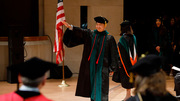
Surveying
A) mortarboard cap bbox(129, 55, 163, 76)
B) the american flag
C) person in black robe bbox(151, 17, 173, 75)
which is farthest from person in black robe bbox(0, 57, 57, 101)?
person in black robe bbox(151, 17, 173, 75)

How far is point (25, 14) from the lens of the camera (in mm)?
8312

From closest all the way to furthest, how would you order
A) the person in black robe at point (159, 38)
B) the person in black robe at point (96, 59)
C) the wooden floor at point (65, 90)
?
the person in black robe at point (96, 59), the wooden floor at point (65, 90), the person in black robe at point (159, 38)

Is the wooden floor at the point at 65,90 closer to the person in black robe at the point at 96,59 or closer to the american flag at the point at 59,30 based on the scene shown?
the american flag at the point at 59,30

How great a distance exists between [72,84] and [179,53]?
3.16 meters

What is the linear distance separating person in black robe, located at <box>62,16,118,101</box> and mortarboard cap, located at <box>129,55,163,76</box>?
2.60m

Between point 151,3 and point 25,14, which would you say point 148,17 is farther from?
point 25,14

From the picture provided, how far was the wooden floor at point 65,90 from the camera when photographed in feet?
20.3

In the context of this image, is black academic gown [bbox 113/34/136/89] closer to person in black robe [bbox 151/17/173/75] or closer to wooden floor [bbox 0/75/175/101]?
wooden floor [bbox 0/75/175/101]

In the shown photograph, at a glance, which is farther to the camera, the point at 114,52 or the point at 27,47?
the point at 27,47

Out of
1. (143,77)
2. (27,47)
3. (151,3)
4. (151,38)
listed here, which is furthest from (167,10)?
(143,77)

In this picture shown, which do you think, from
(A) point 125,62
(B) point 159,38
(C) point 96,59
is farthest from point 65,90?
(B) point 159,38

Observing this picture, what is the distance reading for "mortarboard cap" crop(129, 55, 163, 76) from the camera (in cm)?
249

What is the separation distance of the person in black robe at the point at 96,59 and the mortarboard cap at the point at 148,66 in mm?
2595

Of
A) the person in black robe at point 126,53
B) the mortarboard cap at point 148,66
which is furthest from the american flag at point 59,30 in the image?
the mortarboard cap at point 148,66
